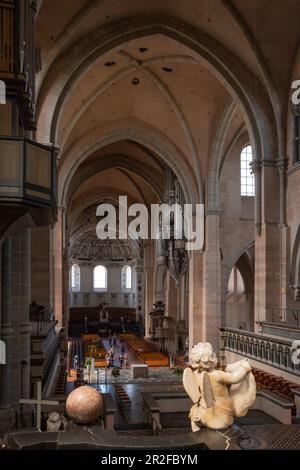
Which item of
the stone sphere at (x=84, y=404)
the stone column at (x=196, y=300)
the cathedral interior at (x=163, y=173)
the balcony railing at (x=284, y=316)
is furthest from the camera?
the stone column at (x=196, y=300)

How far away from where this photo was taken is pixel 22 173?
7.58 m

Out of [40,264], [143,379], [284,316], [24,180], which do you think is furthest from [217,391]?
[143,379]

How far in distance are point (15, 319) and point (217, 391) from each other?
5.45 metres

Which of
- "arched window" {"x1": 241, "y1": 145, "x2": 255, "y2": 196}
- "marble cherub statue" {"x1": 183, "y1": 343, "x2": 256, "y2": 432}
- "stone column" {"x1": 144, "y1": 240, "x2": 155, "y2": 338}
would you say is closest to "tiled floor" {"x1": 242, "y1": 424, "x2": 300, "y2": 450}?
"marble cherub statue" {"x1": 183, "y1": 343, "x2": 256, "y2": 432}

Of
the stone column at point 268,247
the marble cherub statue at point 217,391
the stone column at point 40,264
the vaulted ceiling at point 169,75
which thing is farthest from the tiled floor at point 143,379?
the marble cherub statue at point 217,391

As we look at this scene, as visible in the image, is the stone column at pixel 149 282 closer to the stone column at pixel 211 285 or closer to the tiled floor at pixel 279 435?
the stone column at pixel 211 285

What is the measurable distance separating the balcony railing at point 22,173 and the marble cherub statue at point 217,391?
343cm

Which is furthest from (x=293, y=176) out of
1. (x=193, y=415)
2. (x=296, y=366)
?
(x=193, y=415)

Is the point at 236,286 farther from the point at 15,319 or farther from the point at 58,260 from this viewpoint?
the point at 15,319

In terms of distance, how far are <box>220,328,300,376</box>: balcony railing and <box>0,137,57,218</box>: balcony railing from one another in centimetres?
913

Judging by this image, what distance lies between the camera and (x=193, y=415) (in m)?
6.32

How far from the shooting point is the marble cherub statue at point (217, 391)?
6.16m

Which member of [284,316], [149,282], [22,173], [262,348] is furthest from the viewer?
[149,282]
